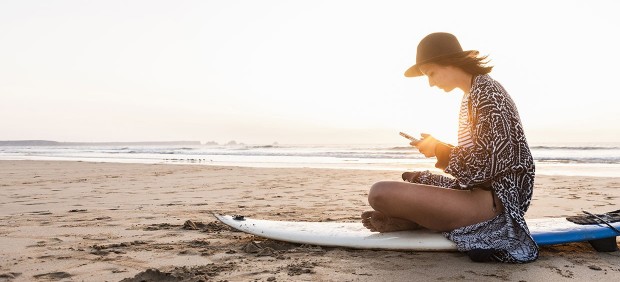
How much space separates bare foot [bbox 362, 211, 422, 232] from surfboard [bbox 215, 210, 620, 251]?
0.14ft

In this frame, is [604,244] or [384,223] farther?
[384,223]

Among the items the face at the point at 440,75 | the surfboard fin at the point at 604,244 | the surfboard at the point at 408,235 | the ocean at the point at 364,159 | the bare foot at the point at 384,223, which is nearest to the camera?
the face at the point at 440,75

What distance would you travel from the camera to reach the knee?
3072mm

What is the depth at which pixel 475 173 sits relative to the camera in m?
2.83

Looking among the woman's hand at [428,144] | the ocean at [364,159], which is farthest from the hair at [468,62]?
the ocean at [364,159]

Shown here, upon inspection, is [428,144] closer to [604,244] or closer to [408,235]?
[408,235]

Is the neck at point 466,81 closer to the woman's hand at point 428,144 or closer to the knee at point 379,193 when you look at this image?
the woman's hand at point 428,144

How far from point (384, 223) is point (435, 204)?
1.82ft

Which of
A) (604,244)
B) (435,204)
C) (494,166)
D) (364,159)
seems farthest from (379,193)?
(364,159)

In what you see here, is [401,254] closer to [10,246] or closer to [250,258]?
[250,258]

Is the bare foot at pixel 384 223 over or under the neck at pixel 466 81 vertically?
under

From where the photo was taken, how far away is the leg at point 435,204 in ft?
9.64

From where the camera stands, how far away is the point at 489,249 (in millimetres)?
2912

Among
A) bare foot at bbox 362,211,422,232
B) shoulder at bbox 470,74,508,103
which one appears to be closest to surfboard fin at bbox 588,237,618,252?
bare foot at bbox 362,211,422,232
